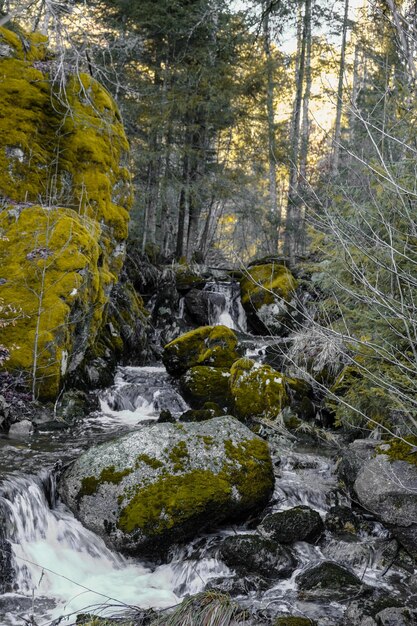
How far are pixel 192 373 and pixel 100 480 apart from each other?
16.5ft

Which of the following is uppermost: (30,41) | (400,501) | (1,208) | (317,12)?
(317,12)

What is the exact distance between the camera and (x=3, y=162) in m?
10.2

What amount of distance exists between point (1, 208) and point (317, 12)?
599 inches

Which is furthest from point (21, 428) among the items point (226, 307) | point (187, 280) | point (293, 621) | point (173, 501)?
point (187, 280)

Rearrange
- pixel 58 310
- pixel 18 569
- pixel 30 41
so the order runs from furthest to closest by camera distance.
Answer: pixel 30 41
pixel 58 310
pixel 18 569

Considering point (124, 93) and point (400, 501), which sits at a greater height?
point (124, 93)

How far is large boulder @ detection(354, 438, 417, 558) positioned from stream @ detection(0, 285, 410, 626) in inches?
10.4

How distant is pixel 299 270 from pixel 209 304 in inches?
131

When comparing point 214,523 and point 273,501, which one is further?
point 273,501

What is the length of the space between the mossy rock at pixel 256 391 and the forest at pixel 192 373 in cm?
4

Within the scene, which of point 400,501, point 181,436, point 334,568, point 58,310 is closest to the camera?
point 334,568

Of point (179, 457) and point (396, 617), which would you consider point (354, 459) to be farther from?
point (396, 617)

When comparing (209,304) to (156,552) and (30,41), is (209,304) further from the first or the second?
(156,552)

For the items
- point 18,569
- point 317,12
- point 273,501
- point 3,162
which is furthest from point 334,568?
point 317,12
